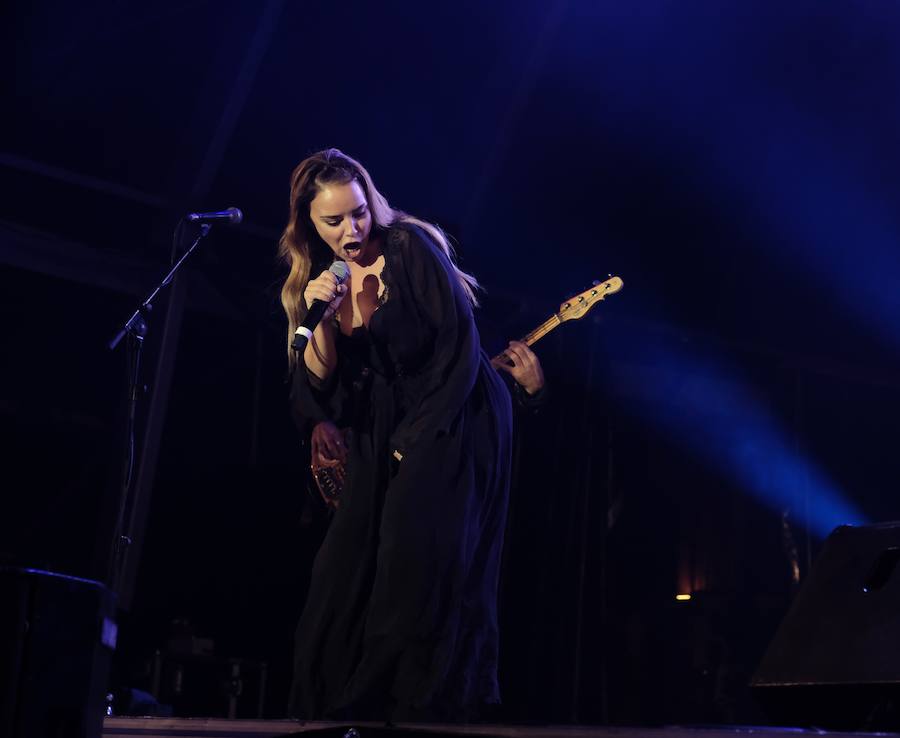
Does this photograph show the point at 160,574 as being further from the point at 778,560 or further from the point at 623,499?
the point at 778,560

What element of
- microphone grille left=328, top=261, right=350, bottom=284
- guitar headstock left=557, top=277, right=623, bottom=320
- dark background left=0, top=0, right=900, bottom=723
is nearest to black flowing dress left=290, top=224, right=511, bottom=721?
microphone grille left=328, top=261, right=350, bottom=284

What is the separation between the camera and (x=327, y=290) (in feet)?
Answer: 10.00

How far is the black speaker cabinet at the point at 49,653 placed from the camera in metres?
1.16

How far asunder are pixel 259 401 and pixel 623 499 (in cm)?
220

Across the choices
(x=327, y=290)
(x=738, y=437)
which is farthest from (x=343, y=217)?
(x=738, y=437)

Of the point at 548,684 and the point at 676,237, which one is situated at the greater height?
the point at 676,237

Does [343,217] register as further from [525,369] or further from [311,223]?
[525,369]

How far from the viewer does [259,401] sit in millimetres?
6508

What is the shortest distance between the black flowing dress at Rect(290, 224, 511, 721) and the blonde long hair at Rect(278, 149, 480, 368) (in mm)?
79

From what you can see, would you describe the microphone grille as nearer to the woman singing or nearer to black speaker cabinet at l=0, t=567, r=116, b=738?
the woman singing

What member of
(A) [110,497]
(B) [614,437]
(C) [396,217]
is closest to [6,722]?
(C) [396,217]

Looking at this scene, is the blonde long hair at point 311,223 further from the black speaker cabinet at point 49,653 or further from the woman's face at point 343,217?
the black speaker cabinet at point 49,653

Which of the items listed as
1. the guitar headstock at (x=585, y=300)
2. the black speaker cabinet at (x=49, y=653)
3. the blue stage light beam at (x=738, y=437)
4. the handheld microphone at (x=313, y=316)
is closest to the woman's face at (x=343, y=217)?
the handheld microphone at (x=313, y=316)

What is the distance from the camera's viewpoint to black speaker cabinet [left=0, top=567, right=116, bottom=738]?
116 centimetres
